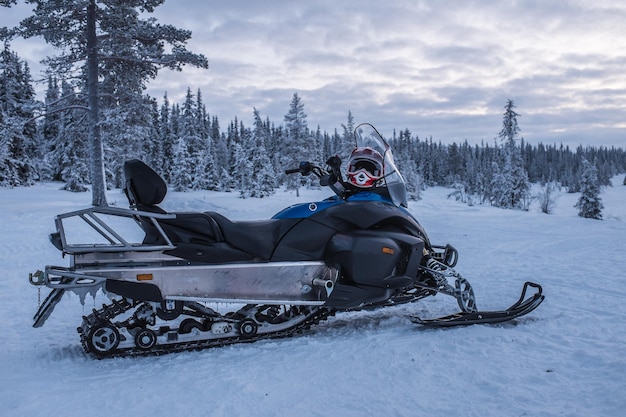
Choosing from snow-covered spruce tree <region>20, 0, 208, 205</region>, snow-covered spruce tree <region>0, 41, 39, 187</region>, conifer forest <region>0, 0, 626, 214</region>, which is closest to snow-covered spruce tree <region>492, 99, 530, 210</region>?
conifer forest <region>0, 0, 626, 214</region>

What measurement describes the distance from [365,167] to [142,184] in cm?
226

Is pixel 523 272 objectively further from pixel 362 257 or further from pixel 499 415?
pixel 499 415

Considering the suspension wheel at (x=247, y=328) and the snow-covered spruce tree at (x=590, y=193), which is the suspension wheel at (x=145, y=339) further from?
the snow-covered spruce tree at (x=590, y=193)

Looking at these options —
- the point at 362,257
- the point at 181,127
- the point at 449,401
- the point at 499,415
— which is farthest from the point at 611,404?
the point at 181,127

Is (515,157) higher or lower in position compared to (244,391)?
higher

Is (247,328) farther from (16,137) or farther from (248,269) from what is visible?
(16,137)

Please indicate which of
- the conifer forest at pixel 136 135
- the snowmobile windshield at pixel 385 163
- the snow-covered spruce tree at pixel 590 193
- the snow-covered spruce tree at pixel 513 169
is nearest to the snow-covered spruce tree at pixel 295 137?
the conifer forest at pixel 136 135

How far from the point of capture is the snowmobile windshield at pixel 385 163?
16.1ft

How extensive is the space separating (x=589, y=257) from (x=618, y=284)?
281cm

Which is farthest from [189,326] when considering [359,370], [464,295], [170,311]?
[464,295]

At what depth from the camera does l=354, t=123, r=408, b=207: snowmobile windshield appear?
4906 millimetres

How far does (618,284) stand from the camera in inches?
249

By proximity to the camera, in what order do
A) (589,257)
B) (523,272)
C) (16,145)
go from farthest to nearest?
1. (16,145)
2. (589,257)
3. (523,272)

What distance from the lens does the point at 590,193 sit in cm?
3709
